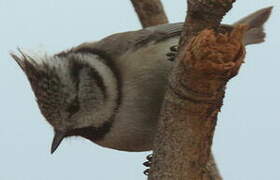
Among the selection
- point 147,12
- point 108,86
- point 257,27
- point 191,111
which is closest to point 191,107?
point 191,111

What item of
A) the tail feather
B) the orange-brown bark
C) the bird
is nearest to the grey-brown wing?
the bird

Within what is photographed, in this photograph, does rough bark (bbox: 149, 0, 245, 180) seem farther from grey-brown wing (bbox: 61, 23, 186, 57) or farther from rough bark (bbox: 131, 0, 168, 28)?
rough bark (bbox: 131, 0, 168, 28)

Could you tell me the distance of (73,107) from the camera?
2074mm

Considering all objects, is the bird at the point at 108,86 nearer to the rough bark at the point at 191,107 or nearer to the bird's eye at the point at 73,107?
the bird's eye at the point at 73,107

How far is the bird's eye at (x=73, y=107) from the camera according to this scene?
6.77 ft

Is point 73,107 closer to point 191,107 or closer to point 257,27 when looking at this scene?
point 191,107

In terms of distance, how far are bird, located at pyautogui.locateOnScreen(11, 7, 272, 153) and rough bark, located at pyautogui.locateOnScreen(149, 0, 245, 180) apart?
0.51m

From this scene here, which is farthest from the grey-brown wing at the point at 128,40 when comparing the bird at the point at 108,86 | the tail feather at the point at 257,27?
the tail feather at the point at 257,27

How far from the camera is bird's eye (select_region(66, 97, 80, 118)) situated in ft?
6.77

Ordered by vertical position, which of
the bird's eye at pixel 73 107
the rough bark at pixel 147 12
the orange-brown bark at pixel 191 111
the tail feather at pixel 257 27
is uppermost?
the orange-brown bark at pixel 191 111

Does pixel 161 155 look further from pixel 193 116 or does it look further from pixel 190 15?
pixel 190 15

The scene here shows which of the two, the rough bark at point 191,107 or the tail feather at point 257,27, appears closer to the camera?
the rough bark at point 191,107

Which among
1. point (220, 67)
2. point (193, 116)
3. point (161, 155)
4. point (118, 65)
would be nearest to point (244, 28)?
point (220, 67)

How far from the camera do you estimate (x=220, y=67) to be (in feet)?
4.55
